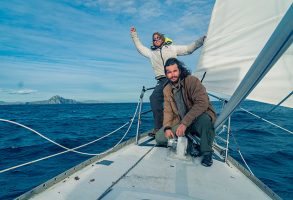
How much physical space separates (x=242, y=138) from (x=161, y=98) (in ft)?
23.0

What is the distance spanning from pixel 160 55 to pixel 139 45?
618 millimetres

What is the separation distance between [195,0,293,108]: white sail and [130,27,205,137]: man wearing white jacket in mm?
1313

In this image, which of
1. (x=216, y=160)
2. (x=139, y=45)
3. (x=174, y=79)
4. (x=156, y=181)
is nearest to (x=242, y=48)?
(x=174, y=79)

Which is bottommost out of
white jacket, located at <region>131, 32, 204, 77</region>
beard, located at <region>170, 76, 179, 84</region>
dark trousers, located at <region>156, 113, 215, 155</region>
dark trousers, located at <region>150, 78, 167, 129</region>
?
dark trousers, located at <region>156, 113, 215, 155</region>

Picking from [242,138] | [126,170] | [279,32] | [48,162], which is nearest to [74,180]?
[126,170]

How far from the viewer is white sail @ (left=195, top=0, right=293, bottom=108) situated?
2695mm

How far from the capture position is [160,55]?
16.1 ft

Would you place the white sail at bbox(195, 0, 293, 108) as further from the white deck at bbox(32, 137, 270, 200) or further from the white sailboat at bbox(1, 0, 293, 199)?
the white deck at bbox(32, 137, 270, 200)

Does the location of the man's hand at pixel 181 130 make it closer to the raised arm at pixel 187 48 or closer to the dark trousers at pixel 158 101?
the dark trousers at pixel 158 101

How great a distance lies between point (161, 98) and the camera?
15.8 feet

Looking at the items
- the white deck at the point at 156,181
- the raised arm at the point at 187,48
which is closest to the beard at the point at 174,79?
the white deck at the point at 156,181

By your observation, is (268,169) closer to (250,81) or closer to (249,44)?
(249,44)

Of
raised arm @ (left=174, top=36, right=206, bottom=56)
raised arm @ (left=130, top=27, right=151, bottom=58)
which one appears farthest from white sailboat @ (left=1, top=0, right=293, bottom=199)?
raised arm @ (left=130, top=27, right=151, bottom=58)

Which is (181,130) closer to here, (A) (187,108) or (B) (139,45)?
(A) (187,108)
